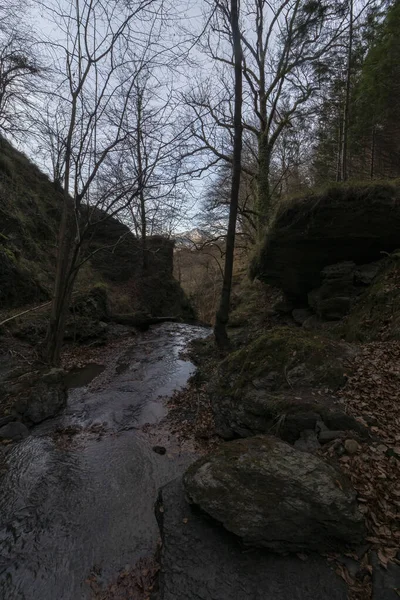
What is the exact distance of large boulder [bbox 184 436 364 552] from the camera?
8.76 feet

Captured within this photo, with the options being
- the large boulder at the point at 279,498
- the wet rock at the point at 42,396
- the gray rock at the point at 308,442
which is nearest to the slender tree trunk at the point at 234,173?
the wet rock at the point at 42,396

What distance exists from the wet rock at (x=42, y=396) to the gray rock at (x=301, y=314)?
6984 mm

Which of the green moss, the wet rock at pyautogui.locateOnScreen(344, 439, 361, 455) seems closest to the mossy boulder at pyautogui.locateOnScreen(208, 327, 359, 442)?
the green moss

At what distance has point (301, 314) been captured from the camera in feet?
31.9

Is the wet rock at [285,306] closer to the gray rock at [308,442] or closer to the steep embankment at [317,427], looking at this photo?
the steep embankment at [317,427]

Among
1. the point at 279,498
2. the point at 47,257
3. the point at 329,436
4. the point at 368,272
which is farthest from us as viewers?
the point at 47,257

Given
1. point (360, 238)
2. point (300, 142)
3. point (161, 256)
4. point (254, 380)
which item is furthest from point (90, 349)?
point (300, 142)

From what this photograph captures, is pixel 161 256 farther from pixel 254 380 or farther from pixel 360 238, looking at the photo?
pixel 254 380

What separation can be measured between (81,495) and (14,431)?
2223mm

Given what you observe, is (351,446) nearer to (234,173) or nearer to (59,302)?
(234,173)

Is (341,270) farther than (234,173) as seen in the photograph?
No

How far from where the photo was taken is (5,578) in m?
2.95

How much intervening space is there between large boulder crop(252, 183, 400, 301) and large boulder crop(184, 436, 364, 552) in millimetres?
5924

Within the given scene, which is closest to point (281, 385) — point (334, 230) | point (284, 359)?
point (284, 359)
